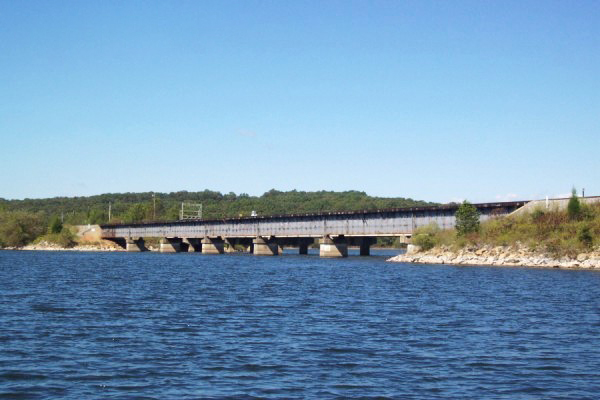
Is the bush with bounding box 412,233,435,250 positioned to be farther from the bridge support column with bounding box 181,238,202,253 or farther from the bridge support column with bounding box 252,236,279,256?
the bridge support column with bounding box 181,238,202,253

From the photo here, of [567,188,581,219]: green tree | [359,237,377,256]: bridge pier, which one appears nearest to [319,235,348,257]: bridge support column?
[359,237,377,256]: bridge pier

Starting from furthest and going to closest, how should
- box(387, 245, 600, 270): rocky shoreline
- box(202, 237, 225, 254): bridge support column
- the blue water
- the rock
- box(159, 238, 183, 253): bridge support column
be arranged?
box(159, 238, 183, 253): bridge support column < box(202, 237, 225, 254): bridge support column < the rock < box(387, 245, 600, 270): rocky shoreline < the blue water

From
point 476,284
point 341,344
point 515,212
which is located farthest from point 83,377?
point 515,212

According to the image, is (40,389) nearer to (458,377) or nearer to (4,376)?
(4,376)

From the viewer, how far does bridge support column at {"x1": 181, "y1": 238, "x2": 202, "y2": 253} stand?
595 ft

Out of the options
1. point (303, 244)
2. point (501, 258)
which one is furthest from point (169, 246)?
point (501, 258)

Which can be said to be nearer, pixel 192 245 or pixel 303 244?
pixel 303 244

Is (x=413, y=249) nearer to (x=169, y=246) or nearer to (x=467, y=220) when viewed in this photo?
(x=467, y=220)

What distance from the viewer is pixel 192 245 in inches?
7264

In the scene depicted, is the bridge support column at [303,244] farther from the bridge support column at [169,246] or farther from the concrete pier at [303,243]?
the bridge support column at [169,246]

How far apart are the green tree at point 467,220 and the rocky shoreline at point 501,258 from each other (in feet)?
10.5

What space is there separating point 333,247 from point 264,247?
946 inches

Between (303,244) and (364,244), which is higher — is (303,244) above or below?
below

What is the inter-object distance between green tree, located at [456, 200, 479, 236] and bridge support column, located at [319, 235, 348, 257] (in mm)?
37760
